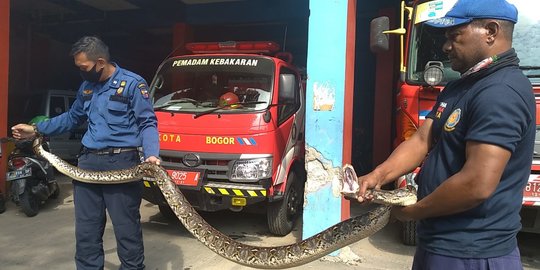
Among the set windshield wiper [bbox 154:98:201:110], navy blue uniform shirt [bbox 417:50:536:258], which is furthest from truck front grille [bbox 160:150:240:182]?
navy blue uniform shirt [bbox 417:50:536:258]

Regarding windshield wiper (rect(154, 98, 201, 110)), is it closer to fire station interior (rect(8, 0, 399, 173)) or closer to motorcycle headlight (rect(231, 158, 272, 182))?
motorcycle headlight (rect(231, 158, 272, 182))

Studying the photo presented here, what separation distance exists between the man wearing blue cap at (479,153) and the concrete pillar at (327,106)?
2.61 metres

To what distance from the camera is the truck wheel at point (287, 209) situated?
17.1 feet

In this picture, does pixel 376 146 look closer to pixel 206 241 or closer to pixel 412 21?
pixel 412 21

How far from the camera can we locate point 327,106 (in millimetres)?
4441

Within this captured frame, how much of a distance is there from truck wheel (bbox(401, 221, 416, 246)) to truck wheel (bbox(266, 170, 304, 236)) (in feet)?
4.72

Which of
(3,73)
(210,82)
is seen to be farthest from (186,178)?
(3,73)

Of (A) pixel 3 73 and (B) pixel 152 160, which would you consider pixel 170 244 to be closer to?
(B) pixel 152 160

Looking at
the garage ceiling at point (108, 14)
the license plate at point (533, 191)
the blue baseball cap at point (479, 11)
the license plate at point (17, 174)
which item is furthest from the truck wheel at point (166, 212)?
the garage ceiling at point (108, 14)

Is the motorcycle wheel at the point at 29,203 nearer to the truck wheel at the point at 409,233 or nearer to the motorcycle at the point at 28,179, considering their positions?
the motorcycle at the point at 28,179

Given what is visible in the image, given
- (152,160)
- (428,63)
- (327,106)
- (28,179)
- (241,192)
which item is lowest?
(28,179)

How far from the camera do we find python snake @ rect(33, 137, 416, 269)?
1965mm

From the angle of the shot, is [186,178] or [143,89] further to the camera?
[186,178]

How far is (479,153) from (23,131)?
3.46 meters
